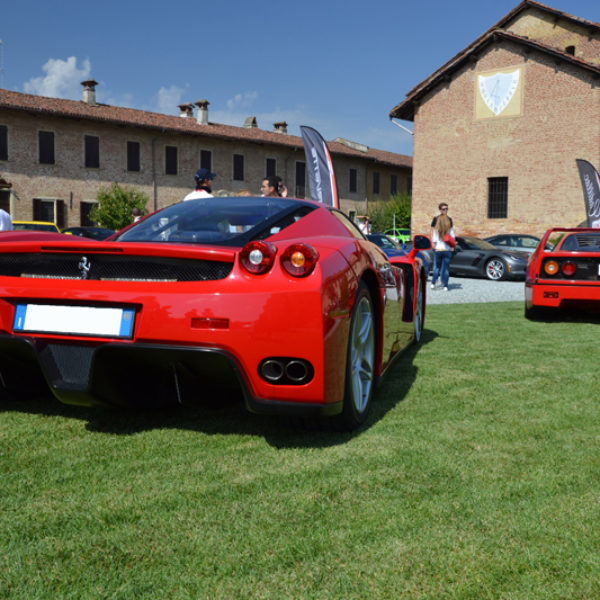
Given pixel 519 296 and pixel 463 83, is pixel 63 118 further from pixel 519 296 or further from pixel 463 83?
pixel 519 296

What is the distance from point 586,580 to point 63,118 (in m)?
35.2

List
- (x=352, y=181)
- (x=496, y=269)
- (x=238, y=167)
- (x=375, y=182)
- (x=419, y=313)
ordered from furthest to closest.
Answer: (x=375, y=182) → (x=352, y=181) → (x=238, y=167) → (x=496, y=269) → (x=419, y=313)

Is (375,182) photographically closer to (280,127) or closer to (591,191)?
(280,127)

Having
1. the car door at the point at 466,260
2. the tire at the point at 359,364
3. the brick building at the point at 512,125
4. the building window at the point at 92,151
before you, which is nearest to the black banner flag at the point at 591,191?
the car door at the point at 466,260

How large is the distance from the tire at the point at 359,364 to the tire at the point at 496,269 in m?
13.8

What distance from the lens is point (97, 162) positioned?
34344 mm

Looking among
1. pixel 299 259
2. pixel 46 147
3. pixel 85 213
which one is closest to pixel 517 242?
pixel 299 259

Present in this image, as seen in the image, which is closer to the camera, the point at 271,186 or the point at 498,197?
the point at 271,186

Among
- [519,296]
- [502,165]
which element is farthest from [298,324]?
[502,165]

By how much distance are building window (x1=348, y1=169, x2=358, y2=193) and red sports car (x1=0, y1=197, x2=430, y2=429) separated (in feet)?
142

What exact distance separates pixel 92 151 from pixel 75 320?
34.0 meters

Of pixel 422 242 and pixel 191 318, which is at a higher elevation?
pixel 422 242

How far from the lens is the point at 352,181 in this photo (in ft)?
150

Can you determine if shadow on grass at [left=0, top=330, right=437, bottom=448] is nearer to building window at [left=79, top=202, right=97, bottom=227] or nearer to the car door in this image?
the car door
